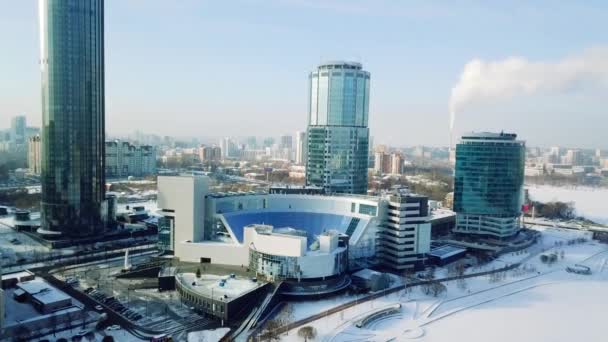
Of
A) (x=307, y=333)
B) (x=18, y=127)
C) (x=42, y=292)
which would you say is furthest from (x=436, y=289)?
(x=18, y=127)

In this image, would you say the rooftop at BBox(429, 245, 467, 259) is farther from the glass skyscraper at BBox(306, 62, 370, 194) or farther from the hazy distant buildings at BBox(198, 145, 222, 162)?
the hazy distant buildings at BBox(198, 145, 222, 162)

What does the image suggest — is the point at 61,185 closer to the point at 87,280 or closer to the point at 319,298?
the point at 87,280

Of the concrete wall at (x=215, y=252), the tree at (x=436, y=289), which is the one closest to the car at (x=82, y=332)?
the concrete wall at (x=215, y=252)

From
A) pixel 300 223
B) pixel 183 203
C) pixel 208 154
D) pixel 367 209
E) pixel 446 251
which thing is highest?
pixel 208 154

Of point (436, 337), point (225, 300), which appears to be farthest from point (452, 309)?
point (225, 300)

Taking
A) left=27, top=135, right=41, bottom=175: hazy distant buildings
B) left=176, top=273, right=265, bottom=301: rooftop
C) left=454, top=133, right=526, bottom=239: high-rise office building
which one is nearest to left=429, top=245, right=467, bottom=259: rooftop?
left=454, top=133, right=526, bottom=239: high-rise office building

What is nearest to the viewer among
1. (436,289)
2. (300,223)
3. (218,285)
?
(218,285)

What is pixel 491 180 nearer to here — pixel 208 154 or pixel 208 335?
pixel 208 335
